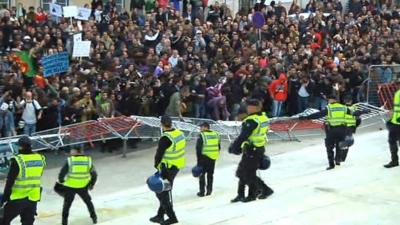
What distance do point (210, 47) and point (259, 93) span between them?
2.91 m

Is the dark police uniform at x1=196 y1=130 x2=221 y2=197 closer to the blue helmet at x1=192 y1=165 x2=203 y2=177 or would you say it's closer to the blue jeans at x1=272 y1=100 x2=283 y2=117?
the blue helmet at x1=192 y1=165 x2=203 y2=177

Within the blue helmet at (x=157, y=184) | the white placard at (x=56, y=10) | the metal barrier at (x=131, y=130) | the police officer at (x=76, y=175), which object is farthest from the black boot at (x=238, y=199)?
the white placard at (x=56, y=10)

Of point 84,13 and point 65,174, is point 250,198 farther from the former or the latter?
point 84,13

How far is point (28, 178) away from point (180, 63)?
1075cm

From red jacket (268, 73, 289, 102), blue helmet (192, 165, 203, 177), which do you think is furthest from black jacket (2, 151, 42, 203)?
red jacket (268, 73, 289, 102)

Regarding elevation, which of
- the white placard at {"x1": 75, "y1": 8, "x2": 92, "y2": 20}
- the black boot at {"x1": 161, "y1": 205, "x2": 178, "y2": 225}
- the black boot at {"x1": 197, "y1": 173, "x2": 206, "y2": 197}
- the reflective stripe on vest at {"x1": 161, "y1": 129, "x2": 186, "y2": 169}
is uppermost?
the white placard at {"x1": 75, "y1": 8, "x2": 92, "y2": 20}

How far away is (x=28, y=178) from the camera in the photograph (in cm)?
983

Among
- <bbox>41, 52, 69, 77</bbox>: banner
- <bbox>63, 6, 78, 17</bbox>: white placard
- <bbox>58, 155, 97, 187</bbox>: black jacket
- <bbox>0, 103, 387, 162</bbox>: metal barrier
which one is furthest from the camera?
<bbox>63, 6, 78, 17</bbox>: white placard

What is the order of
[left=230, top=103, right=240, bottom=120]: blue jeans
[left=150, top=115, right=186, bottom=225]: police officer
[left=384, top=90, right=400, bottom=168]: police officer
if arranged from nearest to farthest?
[left=150, top=115, right=186, bottom=225]: police officer
[left=384, top=90, right=400, bottom=168]: police officer
[left=230, top=103, right=240, bottom=120]: blue jeans

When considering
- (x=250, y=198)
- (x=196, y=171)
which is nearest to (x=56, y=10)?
(x=196, y=171)

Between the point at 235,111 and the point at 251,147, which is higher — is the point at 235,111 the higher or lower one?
the lower one

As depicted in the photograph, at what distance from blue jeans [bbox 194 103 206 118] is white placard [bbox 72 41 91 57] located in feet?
10.5

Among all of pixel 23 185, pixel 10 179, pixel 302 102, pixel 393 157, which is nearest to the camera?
pixel 10 179

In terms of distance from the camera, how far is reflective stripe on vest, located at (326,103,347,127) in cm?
1449
